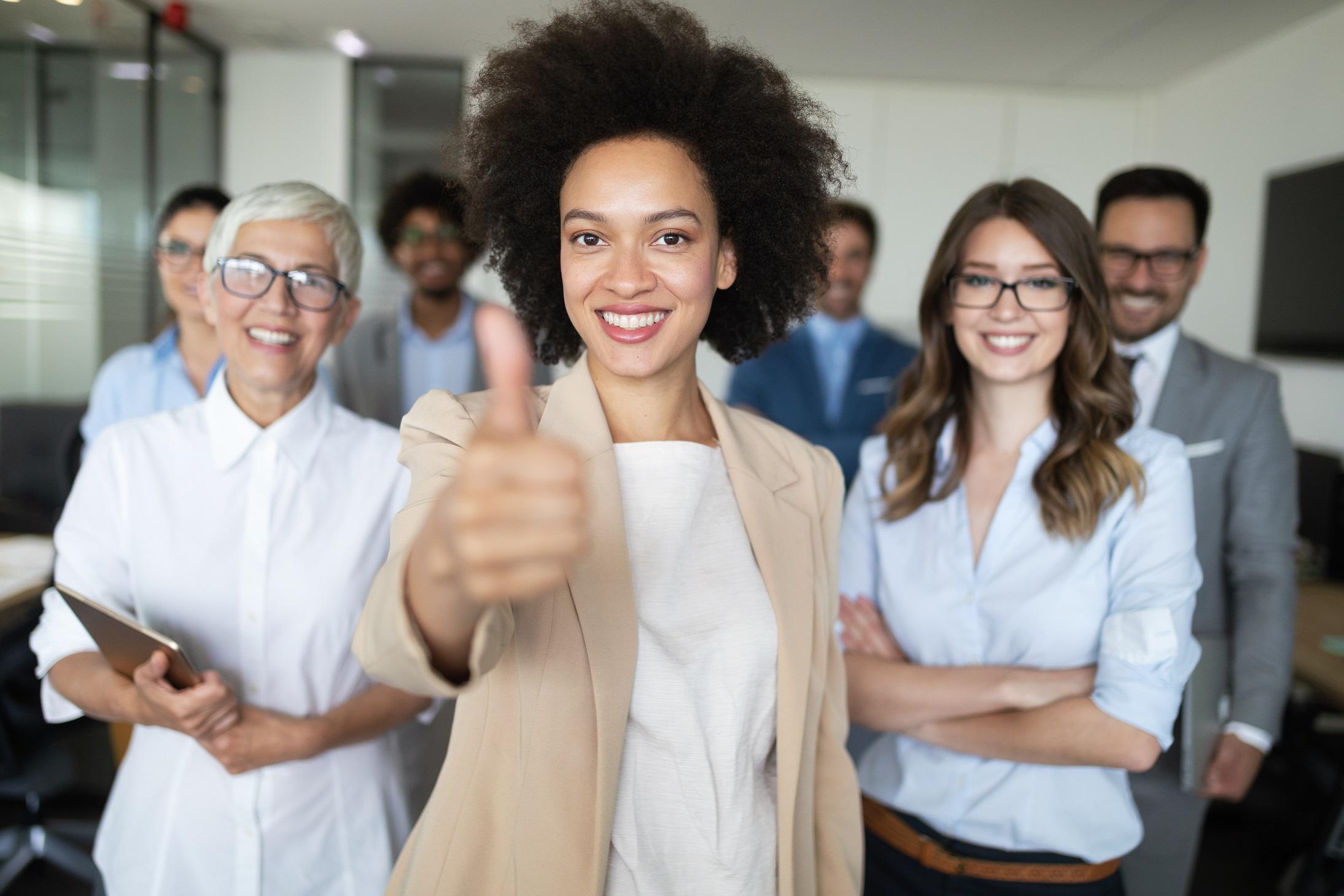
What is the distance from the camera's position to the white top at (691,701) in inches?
50.8

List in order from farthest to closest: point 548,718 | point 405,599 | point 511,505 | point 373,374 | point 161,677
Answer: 1. point 373,374
2. point 161,677
3. point 548,718
4. point 405,599
5. point 511,505

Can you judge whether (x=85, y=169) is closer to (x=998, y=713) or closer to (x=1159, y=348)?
(x=1159, y=348)

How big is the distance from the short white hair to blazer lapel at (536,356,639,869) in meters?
0.75

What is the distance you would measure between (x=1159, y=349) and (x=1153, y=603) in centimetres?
94

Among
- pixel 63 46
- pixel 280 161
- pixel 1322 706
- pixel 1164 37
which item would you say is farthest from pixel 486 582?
pixel 280 161

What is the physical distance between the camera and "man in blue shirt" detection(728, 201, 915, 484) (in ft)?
11.3

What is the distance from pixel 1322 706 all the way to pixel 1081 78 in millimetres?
4395

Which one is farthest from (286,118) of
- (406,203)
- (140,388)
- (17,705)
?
(17,705)

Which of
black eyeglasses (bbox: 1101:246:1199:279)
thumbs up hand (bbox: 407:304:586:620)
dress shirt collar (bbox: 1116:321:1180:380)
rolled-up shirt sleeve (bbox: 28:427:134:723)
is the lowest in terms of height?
rolled-up shirt sleeve (bbox: 28:427:134:723)

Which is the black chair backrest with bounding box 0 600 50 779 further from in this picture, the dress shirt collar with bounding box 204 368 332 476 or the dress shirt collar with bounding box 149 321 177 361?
the dress shirt collar with bounding box 204 368 332 476

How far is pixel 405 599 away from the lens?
96 centimetres

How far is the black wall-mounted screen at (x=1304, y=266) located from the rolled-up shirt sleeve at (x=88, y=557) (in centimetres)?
501

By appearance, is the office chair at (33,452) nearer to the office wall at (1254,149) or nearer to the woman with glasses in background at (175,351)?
the woman with glasses in background at (175,351)

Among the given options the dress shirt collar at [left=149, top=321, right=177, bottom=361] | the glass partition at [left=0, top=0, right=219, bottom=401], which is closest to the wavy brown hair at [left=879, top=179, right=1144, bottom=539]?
the dress shirt collar at [left=149, top=321, right=177, bottom=361]
